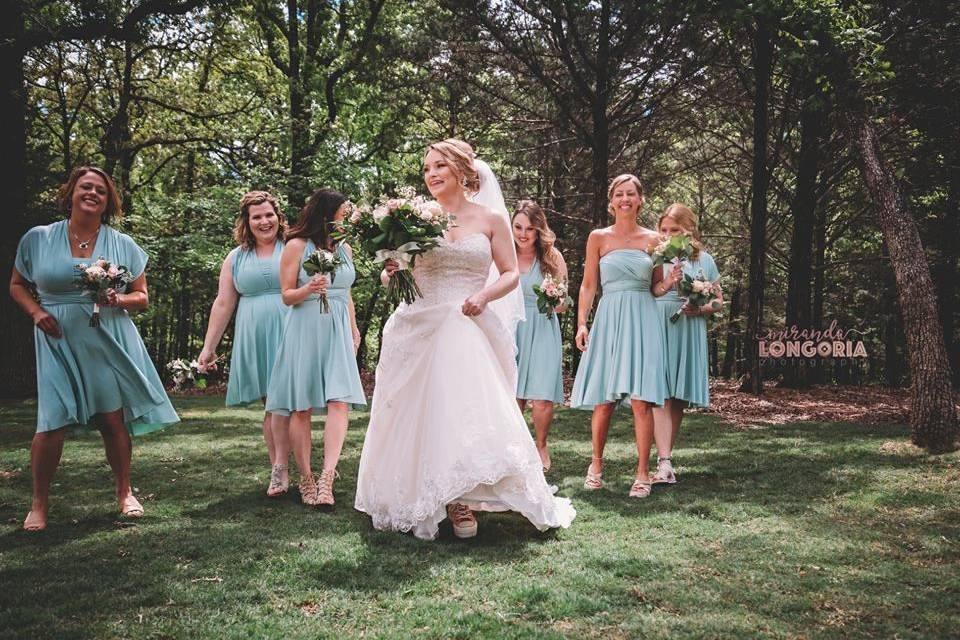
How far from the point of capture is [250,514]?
17.3 feet

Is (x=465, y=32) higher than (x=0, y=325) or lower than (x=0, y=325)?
higher

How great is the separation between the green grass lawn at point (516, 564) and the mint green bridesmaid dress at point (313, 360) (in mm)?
846

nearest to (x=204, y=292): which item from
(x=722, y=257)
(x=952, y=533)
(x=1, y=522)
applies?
(x=722, y=257)

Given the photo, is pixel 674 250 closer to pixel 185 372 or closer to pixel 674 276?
pixel 674 276

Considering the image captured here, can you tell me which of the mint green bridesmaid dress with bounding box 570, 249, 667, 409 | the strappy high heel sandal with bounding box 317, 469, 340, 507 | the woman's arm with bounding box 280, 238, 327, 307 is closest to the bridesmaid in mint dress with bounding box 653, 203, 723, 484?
the mint green bridesmaid dress with bounding box 570, 249, 667, 409

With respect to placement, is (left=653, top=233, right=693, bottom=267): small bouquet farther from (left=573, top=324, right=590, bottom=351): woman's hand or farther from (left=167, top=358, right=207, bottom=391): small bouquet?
(left=167, top=358, right=207, bottom=391): small bouquet

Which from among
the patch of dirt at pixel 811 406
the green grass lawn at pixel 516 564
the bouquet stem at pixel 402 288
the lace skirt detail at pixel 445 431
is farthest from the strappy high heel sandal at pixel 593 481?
the patch of dirt at pixel 811 406

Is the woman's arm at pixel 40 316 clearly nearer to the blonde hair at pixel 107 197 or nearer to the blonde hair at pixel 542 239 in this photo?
the blonde hair at pixel 107 197

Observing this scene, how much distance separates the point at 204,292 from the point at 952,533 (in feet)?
68.4

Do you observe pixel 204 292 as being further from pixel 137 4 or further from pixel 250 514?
pixel 250 514

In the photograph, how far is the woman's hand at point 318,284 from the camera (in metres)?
5.48

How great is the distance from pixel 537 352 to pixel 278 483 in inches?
113

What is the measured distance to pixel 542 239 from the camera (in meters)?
7.55

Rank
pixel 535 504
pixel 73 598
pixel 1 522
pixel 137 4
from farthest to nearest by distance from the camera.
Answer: pixel 137 4 < pixel 1 522 < pixel 535 504 < pixel 73 598
